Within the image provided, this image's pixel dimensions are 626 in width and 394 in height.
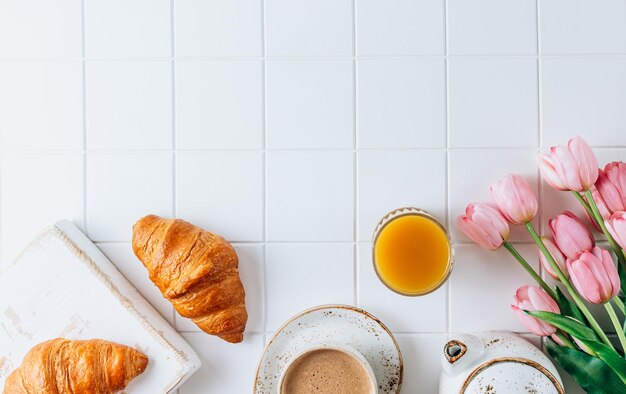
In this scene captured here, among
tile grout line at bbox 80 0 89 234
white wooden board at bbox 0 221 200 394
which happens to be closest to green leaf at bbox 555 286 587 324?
white wooden board at bbox 0 221 200 394

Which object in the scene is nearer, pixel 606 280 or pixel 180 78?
pixel 606 280

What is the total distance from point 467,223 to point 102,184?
0.73 meters

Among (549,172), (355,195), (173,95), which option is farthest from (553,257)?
(173,95)

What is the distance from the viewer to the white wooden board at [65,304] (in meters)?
1.10

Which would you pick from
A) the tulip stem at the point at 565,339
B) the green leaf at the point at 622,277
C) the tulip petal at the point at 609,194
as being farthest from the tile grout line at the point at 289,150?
the tulip stem at the point at 565,339

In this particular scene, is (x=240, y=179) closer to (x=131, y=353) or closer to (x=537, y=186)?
(x=131, y=353)

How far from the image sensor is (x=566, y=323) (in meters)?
1.03

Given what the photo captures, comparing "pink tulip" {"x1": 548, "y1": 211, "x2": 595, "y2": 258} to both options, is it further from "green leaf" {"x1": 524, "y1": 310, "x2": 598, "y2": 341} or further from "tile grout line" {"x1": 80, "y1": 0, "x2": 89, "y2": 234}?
"tile grout line" {"x1": 80, "y1": 0, "x2": 89, "y2": 234}

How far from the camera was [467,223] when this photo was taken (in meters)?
1.08

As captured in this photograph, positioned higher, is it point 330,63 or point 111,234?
point 330,63

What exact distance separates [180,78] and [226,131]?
0.47ft

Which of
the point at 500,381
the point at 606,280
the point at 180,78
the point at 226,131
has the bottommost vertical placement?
the point at 500,381

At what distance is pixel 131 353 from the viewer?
1.06 metres

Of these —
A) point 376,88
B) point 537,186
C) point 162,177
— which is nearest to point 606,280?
point 537,186
